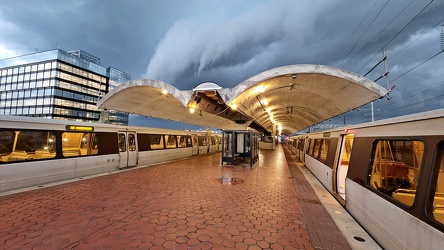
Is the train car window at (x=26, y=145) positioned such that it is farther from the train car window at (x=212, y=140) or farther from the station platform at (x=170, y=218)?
the train car window at (x=212, y=140)

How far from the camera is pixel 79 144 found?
9086mm

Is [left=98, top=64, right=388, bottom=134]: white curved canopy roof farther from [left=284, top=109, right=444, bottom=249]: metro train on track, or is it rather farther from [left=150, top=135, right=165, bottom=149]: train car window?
[left=284, top=109, right=444, bottom=249]: metro train on track

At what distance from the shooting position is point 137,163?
41.5 feet

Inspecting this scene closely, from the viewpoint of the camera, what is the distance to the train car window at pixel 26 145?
21.6ft

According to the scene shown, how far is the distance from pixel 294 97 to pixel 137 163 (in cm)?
1235

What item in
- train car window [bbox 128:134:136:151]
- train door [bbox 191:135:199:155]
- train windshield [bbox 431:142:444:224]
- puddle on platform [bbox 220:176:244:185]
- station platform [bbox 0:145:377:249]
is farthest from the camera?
train door [bbox 191:135:199:155]

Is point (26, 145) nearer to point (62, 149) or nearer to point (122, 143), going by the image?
point (62, 149)

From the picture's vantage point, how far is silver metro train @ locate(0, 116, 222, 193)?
6758mm

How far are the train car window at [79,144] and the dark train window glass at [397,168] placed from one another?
9986 millimetres

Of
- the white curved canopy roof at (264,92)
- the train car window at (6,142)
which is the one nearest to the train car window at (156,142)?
the white curved canopy roof at (264,92)

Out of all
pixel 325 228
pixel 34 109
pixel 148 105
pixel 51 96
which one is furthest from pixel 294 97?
pixel 34 109

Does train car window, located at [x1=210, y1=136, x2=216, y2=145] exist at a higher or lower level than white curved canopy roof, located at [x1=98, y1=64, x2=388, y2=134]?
lower

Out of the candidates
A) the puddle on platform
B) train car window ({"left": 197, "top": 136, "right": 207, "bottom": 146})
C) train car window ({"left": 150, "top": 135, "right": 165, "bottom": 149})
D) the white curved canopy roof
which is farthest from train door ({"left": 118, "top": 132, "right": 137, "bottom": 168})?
train car window ({"left": 197, "top": 136, "right": 207, "bottom": 146})

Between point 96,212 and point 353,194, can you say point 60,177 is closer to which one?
point 96,212
